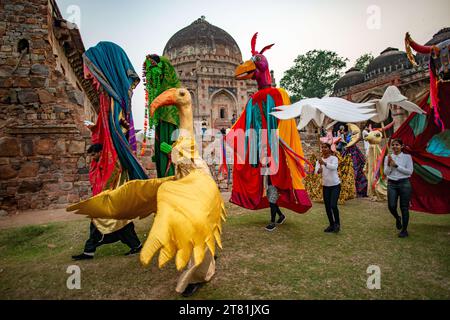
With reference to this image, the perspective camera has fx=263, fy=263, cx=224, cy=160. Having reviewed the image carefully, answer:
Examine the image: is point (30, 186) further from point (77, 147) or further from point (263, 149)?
point (263, 149)

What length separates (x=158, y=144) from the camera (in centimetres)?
364

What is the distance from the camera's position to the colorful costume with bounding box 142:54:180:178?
11.7 feet

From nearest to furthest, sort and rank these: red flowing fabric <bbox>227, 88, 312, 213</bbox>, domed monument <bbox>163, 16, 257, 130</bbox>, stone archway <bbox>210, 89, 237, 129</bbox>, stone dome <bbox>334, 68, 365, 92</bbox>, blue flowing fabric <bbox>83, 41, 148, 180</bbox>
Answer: blue flowing fabric <bbox>83, 41, 148, 180</bbox>
red flowing fabric <bbox>227, 88, 312, 213</bbox>
stone dome <bbox>334, 68, 365, 92</bbox>
domed monument <bbox>163, 16, 257, 130</bbox>
stone archway <bbox>210, 89, 237, 129</bbox>

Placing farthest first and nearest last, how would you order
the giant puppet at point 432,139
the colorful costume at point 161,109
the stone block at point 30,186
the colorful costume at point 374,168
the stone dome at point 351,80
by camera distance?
the stone dome at point 351,80, the colorful costume at point 374,168, the stone block at point 30,186, the giant puppet at point 432,139, the colorful costume at point 161,109

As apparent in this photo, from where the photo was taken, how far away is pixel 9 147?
6.79m

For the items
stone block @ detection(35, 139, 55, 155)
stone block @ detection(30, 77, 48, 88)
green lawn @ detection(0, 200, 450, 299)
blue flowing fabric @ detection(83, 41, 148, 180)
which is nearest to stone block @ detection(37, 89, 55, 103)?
stone block @ detection(30, 77, 48, 88)

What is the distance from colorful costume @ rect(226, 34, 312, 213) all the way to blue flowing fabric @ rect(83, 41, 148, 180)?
1836mm

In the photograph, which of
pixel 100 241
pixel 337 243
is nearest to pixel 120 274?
pixel 100 241

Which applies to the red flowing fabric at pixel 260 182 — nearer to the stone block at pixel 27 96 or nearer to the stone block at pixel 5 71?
the stone block at pixel 27 96

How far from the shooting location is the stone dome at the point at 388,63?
22.2 meters

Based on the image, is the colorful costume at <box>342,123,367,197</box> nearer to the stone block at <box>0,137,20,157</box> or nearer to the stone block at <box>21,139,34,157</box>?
the stone block at <box>21,139,34,157</box>

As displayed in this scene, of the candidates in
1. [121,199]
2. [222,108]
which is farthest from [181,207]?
[222,108]

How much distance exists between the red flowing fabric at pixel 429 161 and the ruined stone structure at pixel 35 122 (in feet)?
25.5

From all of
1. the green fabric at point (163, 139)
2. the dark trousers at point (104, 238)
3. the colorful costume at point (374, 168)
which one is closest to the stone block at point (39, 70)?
the green fabric at point (163, 139)
